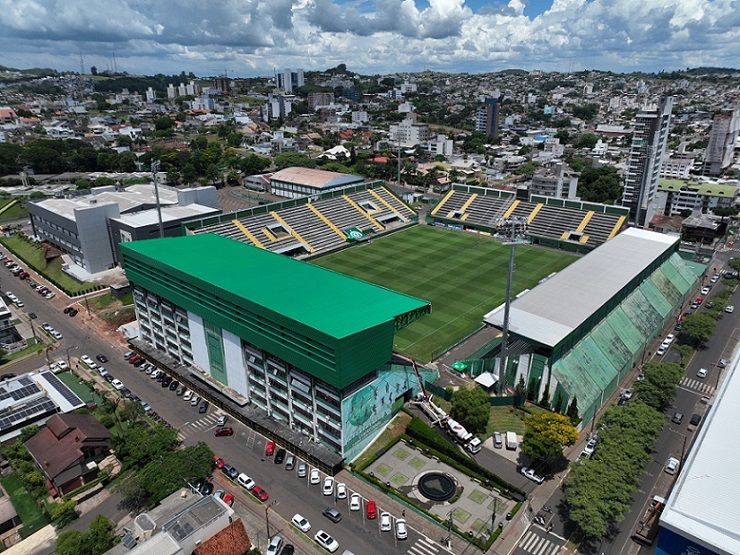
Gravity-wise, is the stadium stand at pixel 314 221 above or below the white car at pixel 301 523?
above

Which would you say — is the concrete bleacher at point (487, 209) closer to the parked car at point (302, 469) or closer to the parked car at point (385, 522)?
the parked car at point (302, 469)

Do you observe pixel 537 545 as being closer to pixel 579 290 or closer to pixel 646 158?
pixel 579 290

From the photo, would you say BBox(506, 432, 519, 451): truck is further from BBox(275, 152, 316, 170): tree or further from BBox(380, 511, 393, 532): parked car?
BBox(275, 152, 316, 170): tree

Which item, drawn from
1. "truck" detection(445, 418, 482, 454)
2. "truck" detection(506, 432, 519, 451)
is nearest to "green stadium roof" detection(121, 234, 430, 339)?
"truck" detection(445, 418, 482, 454)

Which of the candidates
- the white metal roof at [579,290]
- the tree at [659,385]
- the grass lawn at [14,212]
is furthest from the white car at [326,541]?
the grass lawn at [14,212]

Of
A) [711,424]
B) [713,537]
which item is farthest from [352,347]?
[711,424]

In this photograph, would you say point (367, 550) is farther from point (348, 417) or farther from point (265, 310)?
point (265, 310)

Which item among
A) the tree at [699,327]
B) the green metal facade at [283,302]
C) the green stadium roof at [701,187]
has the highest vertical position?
the green metal facade at [283,302]
